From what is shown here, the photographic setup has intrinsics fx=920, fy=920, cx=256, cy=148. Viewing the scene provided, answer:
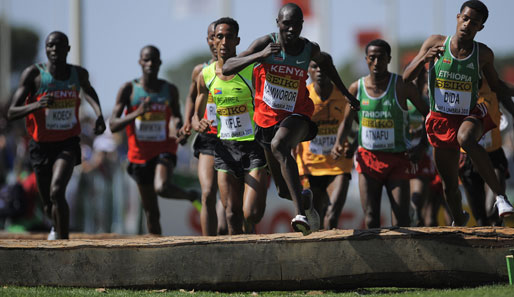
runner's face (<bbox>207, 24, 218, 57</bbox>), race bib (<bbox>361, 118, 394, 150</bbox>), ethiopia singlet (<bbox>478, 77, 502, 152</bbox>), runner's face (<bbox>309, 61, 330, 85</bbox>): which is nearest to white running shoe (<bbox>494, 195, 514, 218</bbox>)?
race bib (<bbox>361, 118, 394, 150</bbox>)

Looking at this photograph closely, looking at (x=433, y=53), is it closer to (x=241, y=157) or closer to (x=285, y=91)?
(x=285, y=91)

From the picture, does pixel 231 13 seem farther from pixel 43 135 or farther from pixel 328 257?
pixel 328 257

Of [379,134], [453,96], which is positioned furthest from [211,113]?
[453,96]

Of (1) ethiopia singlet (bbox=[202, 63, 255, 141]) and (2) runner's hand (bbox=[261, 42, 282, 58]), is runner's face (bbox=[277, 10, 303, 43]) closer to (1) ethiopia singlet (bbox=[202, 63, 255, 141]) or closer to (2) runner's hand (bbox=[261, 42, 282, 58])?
(2) runner's hand (bbox=[261, 42, 282, 58])

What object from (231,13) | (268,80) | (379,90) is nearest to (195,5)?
(231,13)

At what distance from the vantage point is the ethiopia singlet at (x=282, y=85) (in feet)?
30.7

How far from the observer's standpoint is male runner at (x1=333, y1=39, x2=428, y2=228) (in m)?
11.1

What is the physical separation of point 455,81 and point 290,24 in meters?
1.93

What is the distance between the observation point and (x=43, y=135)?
11883mm

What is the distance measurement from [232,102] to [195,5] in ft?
43.9

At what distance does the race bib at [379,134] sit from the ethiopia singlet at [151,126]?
3164mm

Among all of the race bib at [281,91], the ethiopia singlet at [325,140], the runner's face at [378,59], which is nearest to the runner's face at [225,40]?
the race bib at [281,91]

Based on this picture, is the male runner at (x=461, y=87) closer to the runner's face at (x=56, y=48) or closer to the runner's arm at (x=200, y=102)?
the runner's arm at (x=200, y=102)

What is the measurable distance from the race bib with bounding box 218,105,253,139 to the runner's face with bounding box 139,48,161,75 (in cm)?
→ 270
